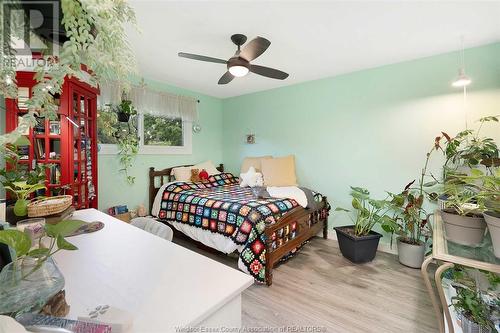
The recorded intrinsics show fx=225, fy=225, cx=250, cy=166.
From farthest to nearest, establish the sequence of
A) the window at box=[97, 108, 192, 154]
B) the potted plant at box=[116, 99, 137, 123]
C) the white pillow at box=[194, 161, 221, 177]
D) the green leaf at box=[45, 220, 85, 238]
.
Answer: the white pillow at box=[194, 161, 221, 177] → the potted plant at box=[116, 99, 137, 123] → the window at box=[97, 108, 192, 154] → the green leaf at box=[45, 220, 85, 238]

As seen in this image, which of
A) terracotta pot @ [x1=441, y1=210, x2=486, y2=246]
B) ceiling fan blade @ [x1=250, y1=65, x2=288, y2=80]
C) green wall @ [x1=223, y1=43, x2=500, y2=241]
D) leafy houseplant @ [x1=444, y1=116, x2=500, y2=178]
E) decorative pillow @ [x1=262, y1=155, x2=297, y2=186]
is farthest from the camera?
decorative pillow @ [x1=262, y1=155, x2=297, y2=186]

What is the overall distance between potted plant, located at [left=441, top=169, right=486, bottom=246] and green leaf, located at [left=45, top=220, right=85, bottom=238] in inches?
59.8

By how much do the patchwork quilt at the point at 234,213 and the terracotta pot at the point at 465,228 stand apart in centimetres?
134

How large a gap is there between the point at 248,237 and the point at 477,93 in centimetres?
283

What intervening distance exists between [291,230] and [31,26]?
244 cm

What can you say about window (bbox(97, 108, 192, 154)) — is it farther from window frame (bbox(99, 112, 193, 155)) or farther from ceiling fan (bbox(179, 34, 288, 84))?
ceiling fan (bbox(179, 34, 288, 84))

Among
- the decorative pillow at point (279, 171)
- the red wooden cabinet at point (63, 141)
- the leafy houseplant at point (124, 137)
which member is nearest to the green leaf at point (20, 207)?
the red wooden cabinet at point (63, 141)

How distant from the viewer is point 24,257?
58 cm

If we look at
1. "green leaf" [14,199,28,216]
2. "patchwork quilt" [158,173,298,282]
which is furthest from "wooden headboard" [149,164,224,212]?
"green leaf" [14,199,28,216]

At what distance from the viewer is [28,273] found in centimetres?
56

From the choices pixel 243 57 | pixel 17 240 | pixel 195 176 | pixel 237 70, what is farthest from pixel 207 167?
pixel 17 240

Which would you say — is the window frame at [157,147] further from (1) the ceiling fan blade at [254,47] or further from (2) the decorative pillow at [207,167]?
(1) the ceiling fan blade at [254,47]

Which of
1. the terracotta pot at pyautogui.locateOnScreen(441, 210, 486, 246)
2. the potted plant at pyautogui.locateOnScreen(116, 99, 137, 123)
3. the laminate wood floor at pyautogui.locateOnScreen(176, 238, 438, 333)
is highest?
the potted plant at pyautogui.locateOnScreen(116, 99, 137, 123)

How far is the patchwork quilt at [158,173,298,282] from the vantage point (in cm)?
213
